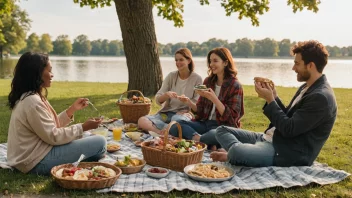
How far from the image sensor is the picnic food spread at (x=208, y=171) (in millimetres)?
4402

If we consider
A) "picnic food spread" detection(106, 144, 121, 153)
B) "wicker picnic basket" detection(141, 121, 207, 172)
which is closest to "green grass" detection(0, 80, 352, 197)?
"wicker picnic basket" detection(141, 121, 207, 172)

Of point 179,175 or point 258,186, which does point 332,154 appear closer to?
point 258,186

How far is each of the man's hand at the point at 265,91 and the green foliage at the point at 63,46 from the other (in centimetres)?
9602

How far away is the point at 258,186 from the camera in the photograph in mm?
4254

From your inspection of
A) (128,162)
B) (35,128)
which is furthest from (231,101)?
(35,128)

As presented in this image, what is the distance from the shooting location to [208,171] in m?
4.48

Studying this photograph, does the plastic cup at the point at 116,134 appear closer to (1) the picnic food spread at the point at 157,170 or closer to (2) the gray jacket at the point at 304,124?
(1) the picnic food spread at the point at 157,170

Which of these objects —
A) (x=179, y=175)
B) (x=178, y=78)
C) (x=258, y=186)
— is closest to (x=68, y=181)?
(x=179, y=175)

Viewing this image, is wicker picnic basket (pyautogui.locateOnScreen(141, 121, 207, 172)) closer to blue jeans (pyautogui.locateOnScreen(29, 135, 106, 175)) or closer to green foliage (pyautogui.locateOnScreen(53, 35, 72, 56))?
blue jeans (pyautogui.locateOnScreen(29, 135, 106, 175))

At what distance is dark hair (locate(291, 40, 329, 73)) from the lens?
14.0 feet

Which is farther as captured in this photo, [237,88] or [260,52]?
[260,52]

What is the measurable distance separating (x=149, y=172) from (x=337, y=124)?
17.7 ft

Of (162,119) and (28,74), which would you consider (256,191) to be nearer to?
(28,74)

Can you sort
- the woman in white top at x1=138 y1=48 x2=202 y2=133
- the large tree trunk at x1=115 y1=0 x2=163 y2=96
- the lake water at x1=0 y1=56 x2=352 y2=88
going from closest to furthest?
1. the woman in white top at x1=138 y1=48 x2=202 y2=133
2. the large tree trunk at x1=115 y1=0 x2=163 y2=96
3. the lake water at x1=0 y1=56 x2=352 y2=88
